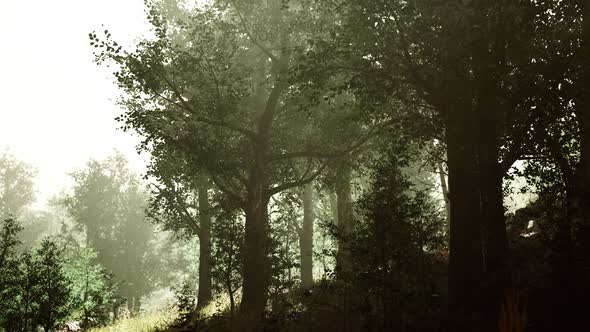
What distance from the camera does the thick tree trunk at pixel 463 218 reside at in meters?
9.48

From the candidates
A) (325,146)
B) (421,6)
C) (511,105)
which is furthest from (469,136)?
(325,146)

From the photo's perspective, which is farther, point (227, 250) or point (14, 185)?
point (14, 185)

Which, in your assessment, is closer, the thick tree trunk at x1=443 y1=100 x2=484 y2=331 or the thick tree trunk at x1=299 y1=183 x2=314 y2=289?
the thick tree trunk at x1=443 y1=100 x2=484 y2=331

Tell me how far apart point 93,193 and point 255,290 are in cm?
3169

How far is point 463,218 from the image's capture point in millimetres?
9938

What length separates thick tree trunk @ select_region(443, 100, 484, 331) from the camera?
31.1 feet

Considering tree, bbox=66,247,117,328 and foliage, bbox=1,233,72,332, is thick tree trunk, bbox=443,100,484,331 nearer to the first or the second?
foliage, bbox=1,233,72,332

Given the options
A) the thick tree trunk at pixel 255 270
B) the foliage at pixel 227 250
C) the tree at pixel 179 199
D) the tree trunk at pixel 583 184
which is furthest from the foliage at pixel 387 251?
the tree at pixel 179 199

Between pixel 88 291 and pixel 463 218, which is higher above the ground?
pixel 463 218

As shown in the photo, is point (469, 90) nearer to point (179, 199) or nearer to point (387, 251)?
point (387, 251)

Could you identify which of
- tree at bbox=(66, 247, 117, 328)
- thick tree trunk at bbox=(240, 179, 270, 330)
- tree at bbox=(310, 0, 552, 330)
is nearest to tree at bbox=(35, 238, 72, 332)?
tree at bbox=(66, 247, 117, 328)

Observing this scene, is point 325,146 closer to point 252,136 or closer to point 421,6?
point 252,136

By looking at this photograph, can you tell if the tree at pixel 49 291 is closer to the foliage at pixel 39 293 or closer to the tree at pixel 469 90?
the foliage at pixel 39 293

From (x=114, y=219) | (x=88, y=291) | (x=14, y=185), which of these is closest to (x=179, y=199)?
(x=88, y=291)
